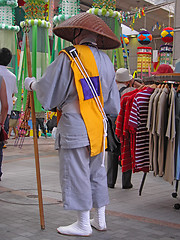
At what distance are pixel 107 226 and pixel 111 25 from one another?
5.52m

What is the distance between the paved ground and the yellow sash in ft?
2.81

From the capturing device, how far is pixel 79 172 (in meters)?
3.83

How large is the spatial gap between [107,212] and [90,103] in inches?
58.1

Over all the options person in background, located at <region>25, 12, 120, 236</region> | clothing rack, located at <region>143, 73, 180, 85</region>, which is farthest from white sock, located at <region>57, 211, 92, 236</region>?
clothing rack, located at <region>143, 73, 180, 85</region>

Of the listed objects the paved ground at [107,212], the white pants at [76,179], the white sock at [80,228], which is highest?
the white pants at [76,179]

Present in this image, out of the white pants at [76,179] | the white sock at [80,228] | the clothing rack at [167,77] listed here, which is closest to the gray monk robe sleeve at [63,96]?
the white pants at [76,179]

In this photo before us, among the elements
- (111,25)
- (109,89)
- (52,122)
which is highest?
(111,25)

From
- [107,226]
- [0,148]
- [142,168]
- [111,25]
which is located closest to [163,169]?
[142,168]

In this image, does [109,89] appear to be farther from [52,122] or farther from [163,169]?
[52,122]

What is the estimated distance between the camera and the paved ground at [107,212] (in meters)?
3.89

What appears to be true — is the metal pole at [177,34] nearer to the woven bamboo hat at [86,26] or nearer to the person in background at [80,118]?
the woven bamboo hat at [86,26]

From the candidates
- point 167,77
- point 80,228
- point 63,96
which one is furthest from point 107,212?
point 167,77

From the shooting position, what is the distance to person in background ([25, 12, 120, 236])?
12.5ft

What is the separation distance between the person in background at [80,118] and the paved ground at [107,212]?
257 millimetres
